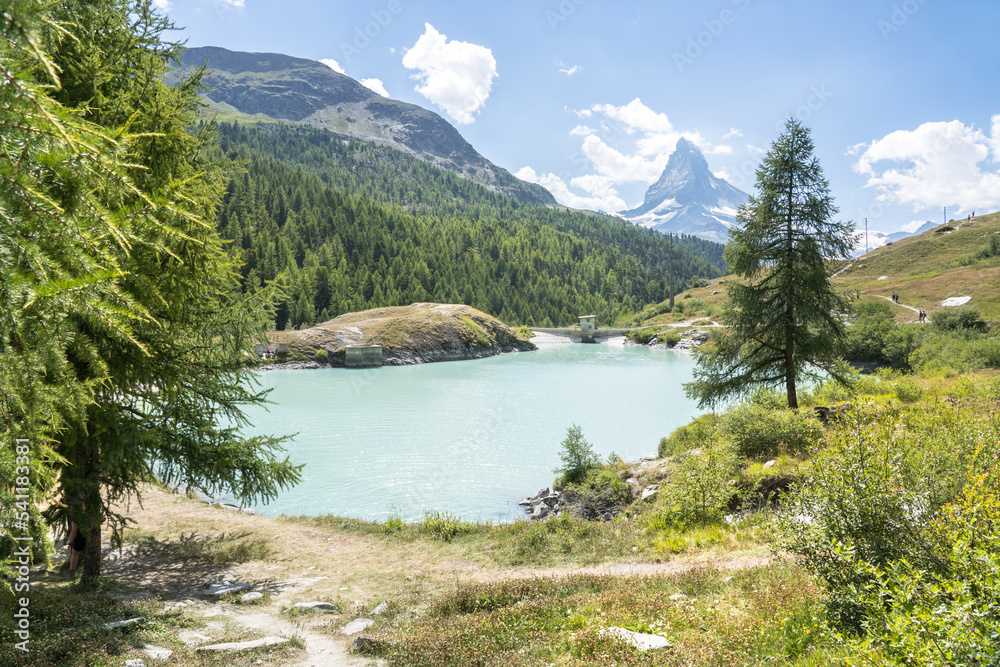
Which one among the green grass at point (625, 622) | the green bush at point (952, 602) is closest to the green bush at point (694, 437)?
the green grass at point (625, 622)

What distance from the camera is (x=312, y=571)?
373 inches

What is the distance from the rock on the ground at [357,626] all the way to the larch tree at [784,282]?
1396 centimetres

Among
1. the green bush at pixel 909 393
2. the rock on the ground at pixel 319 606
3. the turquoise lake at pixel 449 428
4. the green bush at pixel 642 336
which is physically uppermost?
the green bush at pixel 642 336

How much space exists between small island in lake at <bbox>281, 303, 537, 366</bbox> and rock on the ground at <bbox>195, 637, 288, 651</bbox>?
162 ft

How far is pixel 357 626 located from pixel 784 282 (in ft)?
52.1

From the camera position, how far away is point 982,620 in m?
2.82

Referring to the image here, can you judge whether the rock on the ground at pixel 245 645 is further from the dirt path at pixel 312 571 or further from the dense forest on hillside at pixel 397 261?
the dense forest on hillside at pixel 397 261

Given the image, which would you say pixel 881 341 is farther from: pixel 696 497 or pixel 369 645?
pixel 369 645

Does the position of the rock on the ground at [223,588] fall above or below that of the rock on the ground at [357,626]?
below

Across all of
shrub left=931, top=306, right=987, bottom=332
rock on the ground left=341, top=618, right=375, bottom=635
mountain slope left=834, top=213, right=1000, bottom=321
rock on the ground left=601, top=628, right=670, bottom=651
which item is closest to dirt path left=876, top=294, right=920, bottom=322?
mountain slope left=834, top=213, right=1000, bottom=321

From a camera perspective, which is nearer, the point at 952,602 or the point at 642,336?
the point at 952,602

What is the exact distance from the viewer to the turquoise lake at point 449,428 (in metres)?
16.9

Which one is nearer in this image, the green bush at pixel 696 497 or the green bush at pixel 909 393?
the green bush at pixel 696 497

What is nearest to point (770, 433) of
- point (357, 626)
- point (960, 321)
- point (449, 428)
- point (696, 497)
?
point (696, 497)
